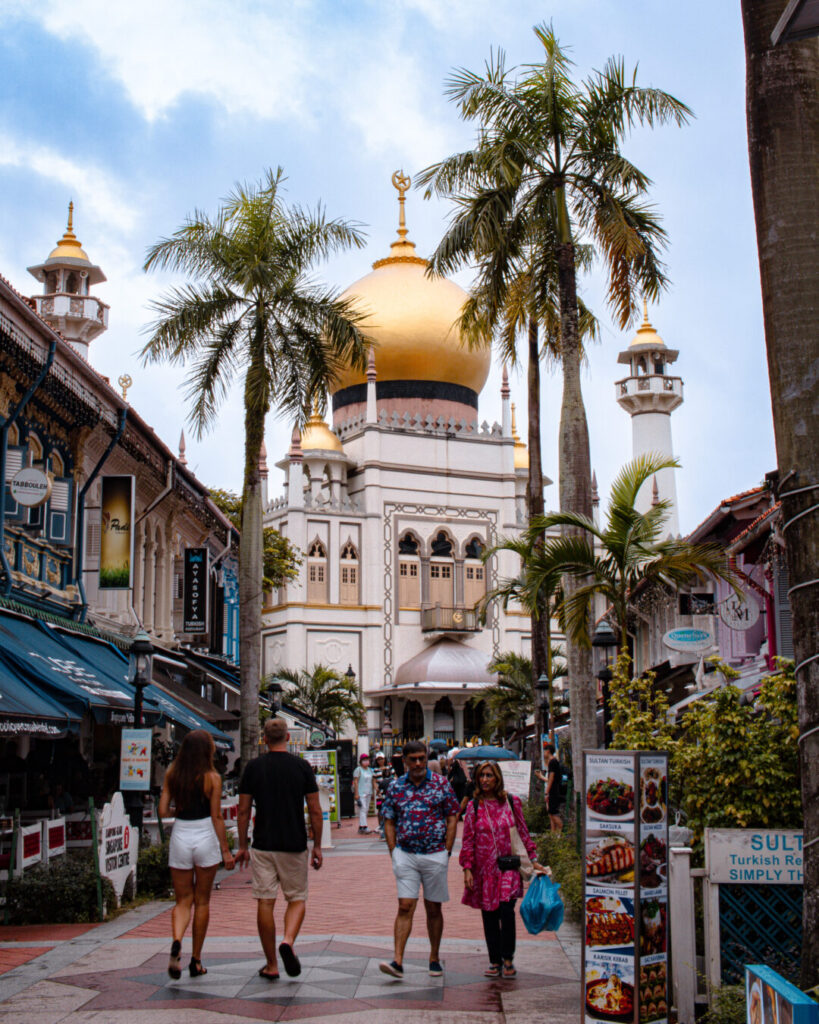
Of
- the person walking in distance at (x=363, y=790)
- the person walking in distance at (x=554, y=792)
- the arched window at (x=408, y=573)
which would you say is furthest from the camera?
the arched window at (x=408, y=573)

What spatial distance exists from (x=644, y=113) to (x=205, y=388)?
8124 millimetres

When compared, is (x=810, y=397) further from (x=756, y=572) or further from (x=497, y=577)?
(x=497, y=577)

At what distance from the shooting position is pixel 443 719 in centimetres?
5122

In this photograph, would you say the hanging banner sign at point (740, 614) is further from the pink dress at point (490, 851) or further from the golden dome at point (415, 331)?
the golden dome at point (415, 331)

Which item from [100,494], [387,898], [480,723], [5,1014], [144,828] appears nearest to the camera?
[5,1014]

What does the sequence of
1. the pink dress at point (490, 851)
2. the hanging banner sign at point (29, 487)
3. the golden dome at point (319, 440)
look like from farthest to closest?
the golden dome at point (319, 440) → the hanging banner sign at point (29, 487) → the pink dress at point (490, 851)

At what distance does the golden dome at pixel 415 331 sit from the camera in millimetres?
53719

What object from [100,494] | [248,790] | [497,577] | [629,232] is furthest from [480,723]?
[248,790]

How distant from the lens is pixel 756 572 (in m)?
19.0

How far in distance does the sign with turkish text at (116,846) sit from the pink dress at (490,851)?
434 centimetres

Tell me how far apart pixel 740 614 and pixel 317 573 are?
3448 cm

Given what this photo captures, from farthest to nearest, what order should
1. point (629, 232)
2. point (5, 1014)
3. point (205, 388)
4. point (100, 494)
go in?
point (100, 494), point (205, 388), point (629, 232), point (5, 1014)

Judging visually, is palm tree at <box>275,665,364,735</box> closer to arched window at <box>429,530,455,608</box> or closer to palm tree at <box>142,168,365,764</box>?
arched window at <box>429,530,455,608</box>

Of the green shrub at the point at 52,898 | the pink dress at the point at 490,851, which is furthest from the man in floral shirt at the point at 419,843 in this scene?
the green shrub at the point at 52,898
